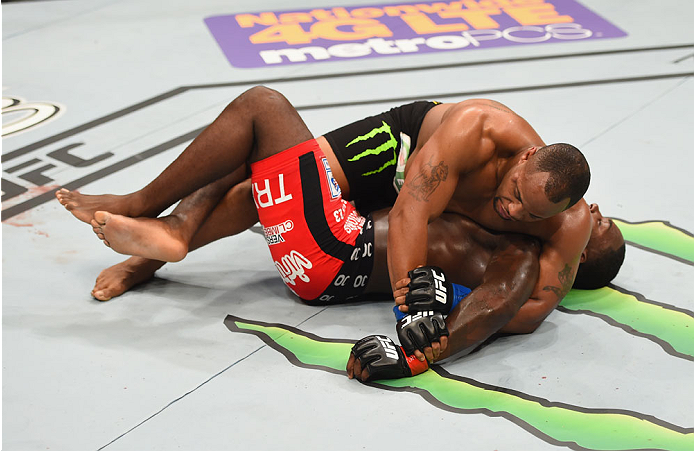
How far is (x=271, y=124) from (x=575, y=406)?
140 cm

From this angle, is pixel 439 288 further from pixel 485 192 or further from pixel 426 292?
pixel 485 192

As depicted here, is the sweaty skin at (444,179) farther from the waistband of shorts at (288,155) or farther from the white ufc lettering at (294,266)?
the white ufc lettering at (294,266)

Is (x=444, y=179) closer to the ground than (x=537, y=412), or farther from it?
farther from it

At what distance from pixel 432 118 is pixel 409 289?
75cm

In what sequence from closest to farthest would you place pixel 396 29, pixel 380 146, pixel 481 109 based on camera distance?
pixel 481 109 → pixel 380 146 → pixel 396 29

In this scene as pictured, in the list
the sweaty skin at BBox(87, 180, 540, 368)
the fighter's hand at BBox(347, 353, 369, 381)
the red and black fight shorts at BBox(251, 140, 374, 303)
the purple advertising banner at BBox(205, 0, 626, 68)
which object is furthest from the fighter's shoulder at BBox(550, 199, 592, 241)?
the purple advertising banner at BBox(205, 0, 626, 68)

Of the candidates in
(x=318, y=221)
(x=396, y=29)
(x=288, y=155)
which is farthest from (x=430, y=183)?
(x=396, y=29)

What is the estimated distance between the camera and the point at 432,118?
2920 millimetres

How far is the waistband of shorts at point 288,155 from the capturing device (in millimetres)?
2850

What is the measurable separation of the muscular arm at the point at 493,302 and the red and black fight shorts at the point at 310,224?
0.45 m

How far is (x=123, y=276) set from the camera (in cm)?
309

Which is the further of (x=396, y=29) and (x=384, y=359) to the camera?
(x=396, y=29)

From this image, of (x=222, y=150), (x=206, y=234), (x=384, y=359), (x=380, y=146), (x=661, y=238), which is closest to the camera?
(x=384, y=359)

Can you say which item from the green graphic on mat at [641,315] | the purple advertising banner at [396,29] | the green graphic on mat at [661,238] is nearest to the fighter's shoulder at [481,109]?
the green graphic on mat at [641,315]
